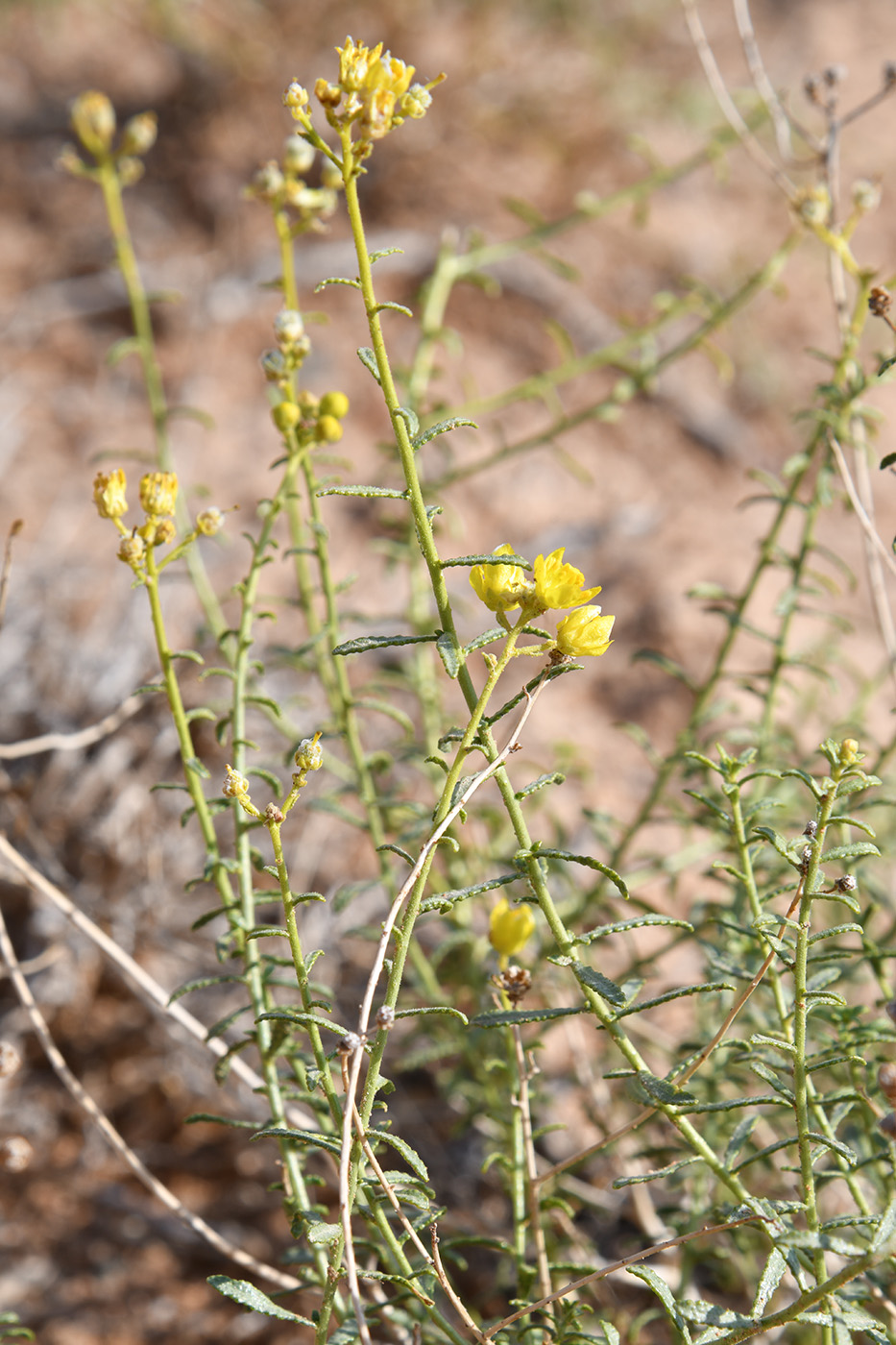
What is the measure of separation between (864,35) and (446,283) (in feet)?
16.6

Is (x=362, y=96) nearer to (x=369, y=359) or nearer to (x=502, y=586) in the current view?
(x=369, y=359)

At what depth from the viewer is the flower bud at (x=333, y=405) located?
1.52 meters

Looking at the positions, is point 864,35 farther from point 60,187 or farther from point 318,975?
point 318,975

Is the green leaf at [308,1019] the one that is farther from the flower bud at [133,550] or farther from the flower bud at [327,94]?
the flower bud at [327,94]

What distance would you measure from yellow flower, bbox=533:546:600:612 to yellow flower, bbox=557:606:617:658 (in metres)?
0.03

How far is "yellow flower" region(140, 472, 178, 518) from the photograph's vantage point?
4.59 feet

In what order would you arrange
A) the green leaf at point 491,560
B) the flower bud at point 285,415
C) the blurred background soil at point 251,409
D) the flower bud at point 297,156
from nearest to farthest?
the green leaf at point 491,560 → the flower bud at point 285,415 → the flower bud at point 297,156 → the blurred background soil at point 251,409

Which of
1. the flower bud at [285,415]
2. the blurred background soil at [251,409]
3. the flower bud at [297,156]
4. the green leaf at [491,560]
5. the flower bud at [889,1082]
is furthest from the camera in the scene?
the blurred background soil at [251,409]

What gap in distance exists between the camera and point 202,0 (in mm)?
5438

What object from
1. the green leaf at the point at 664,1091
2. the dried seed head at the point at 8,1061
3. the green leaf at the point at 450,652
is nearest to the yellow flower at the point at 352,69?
the green leaf at the point at 450,652

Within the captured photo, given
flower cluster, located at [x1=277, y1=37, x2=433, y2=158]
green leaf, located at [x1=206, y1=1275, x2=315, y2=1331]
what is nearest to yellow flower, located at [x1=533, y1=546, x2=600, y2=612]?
flower cluster, located at [x1=277, y1=37, x2=433, y2=158]

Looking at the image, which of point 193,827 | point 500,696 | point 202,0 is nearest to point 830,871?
point 500,696

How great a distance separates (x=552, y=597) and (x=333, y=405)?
54 cm

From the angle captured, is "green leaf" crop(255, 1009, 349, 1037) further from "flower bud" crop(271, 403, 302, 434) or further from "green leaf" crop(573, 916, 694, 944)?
"flower bud" crop(271, 403, 302, 434)
